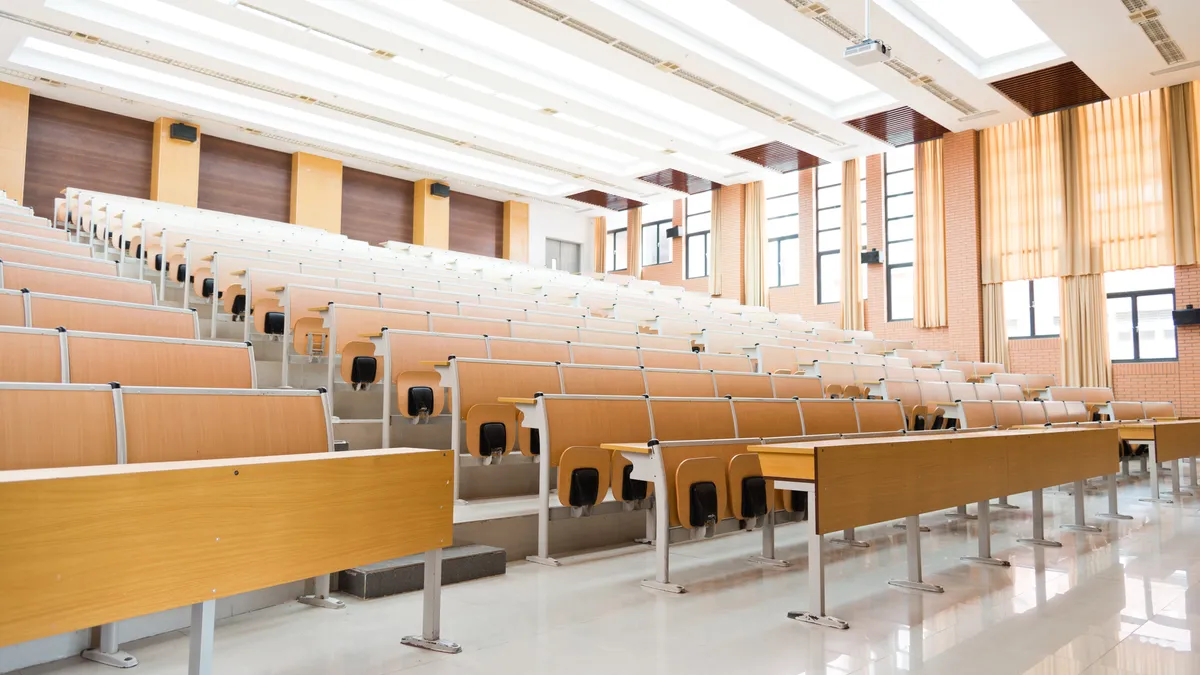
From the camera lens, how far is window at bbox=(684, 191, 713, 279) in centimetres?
1068

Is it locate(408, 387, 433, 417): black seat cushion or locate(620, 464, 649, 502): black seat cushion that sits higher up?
locate(408, 387, 433, 417): black seat cushion

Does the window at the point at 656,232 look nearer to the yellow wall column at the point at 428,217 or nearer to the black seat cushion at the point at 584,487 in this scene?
the yellow wall column at the point at 428,217

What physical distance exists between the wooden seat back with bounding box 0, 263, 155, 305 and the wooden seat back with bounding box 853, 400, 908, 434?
2.76 metres

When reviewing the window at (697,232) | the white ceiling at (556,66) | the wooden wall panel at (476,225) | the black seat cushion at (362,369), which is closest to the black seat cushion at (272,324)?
the black seat cushion at (362,369)

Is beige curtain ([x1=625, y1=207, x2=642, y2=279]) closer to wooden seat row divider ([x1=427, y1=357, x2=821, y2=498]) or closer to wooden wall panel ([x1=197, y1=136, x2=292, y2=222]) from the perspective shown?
wooden wall panel ([x1=197, y1=136, x2=292, y2=222])

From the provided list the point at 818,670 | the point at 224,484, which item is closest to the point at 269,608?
the point at 224,484

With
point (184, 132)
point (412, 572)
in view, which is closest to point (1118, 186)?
point (412, 572)

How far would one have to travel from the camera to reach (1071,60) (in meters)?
6.06

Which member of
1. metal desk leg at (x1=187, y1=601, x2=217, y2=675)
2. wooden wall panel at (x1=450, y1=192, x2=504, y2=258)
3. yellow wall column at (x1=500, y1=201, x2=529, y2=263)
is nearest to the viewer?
metal desk leg at (x1=187, y1=601, x2=217, y2=675)

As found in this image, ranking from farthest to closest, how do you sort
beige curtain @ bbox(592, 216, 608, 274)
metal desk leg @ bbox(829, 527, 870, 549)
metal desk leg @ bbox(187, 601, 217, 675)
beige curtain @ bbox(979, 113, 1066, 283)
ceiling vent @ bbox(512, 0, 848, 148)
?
1. beige curtain @ bbox(592, 216, 608, 274)
2. beige curtain @ bbox(979, 113, 1066, 283)
3. ceiling vent @ bbox(512, 0, 848, 148)
4. metal desk leg @ bbox(829, 527, 870, 549)
5. metal desk leg @ bbox(187, 601, 217, 675)

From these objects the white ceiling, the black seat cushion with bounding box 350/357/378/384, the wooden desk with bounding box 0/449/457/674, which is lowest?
the wooden desk with bounding box 0/449/457/674

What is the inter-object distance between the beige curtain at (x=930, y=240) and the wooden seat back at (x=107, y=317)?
290 inches

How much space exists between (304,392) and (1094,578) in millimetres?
2308

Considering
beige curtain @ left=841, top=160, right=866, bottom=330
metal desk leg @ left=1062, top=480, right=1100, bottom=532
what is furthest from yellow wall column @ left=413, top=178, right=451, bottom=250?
metal desk leg @ left=1062, top=480, right=1100, bottom=532
